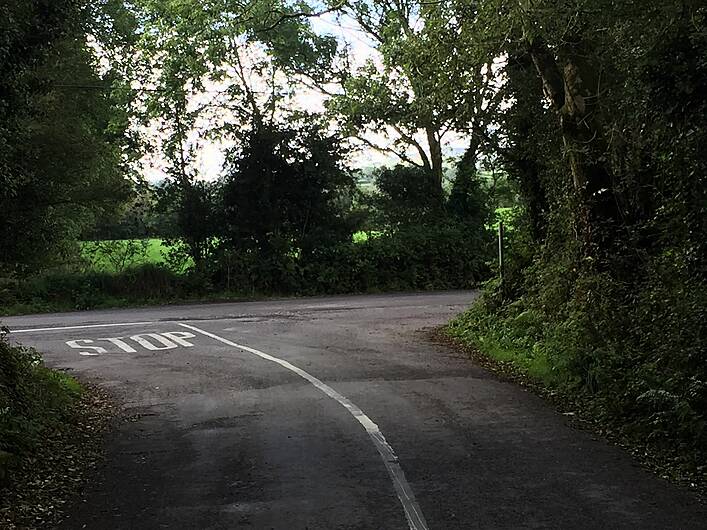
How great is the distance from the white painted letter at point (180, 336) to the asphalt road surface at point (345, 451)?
1249 millimetres

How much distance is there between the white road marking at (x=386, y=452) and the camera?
629cm

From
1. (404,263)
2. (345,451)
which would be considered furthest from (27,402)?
(404,263)

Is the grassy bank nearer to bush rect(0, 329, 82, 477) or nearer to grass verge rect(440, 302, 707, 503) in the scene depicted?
grass verge rect(440, 302, 707, 503)

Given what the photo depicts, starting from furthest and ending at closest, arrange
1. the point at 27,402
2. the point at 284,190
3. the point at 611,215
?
the point at 284,190, the point at 611,215, the point at 27,402

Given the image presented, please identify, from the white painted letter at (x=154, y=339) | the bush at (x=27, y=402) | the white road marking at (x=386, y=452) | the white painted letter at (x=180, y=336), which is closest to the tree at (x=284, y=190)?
the white painted letter at (x=180, y=336)

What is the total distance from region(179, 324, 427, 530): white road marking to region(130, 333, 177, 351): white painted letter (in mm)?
3916

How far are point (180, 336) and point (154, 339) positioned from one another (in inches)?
27.5

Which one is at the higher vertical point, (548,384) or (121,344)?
(121,344)

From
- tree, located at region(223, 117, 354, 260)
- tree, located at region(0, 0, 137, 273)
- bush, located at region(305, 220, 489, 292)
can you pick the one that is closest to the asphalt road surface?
tree, located at region(0, 0, 137, 273)

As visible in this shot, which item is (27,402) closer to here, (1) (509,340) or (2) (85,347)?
(2) (85,347)

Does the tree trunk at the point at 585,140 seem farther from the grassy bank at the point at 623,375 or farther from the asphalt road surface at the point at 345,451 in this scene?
the asphalt road surface at the point at 345,451

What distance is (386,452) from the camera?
825 centimetres

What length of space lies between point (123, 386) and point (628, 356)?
804 centimetres

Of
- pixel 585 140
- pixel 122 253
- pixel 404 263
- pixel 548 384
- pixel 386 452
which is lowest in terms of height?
pixel 386 452
